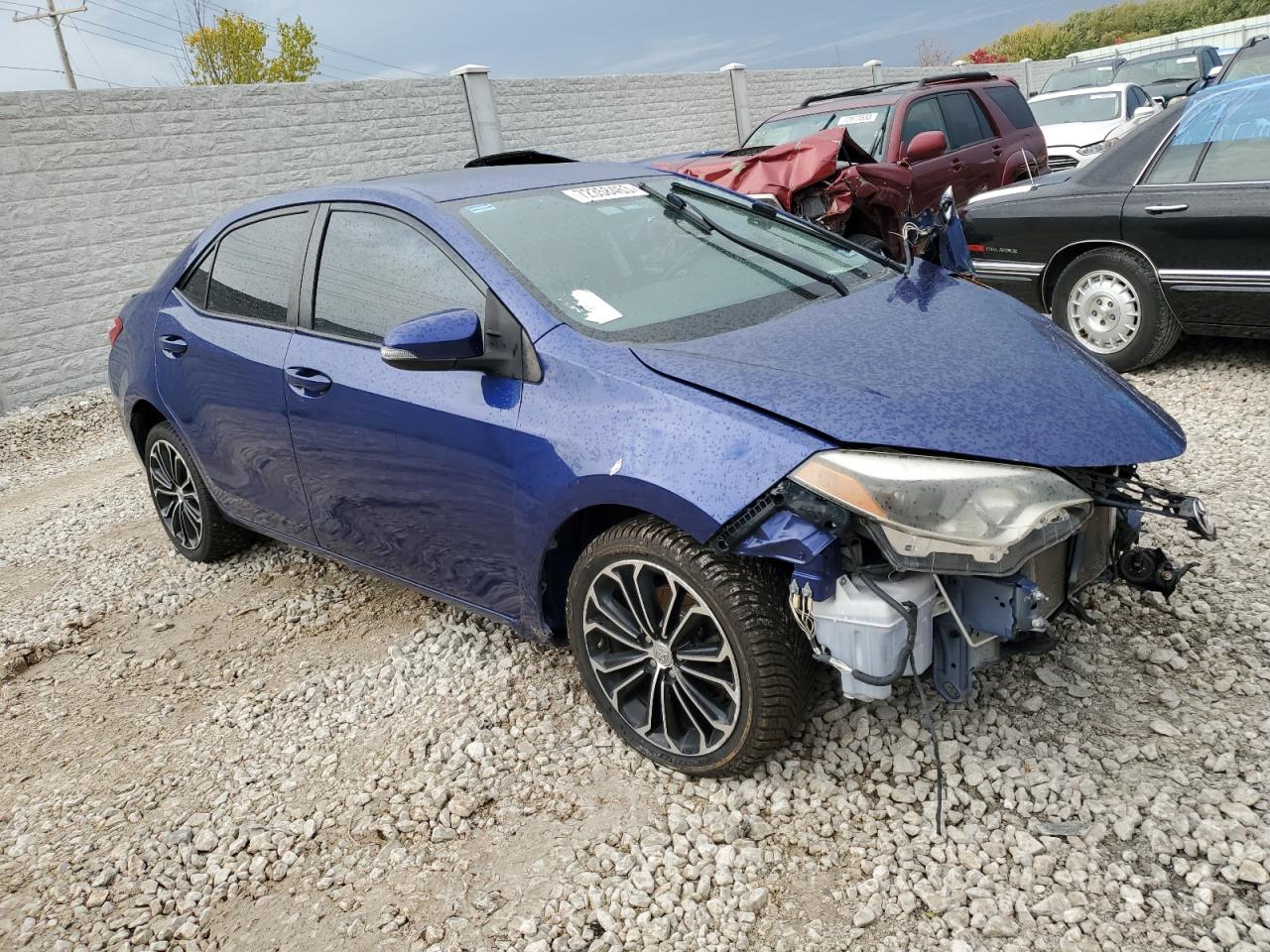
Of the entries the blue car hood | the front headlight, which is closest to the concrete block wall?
the blue car hood

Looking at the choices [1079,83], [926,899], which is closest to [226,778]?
[926,899]

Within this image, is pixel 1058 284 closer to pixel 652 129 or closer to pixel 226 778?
pixel 226 778

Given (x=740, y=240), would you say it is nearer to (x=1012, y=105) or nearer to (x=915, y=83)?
(x=915, y=83)

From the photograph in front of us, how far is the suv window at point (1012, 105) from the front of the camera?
952cm

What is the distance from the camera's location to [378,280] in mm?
3221

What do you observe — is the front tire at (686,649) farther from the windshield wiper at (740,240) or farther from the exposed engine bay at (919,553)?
the windshield wiper at (740,240)

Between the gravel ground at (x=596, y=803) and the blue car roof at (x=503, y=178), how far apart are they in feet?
5.15

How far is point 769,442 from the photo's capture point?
2277 mm

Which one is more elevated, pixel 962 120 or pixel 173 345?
pixel 962 120

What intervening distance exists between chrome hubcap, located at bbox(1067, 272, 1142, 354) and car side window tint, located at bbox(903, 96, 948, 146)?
315cm

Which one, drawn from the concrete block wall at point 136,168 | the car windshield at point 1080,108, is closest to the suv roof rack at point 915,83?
the car windshield at point 1080,108

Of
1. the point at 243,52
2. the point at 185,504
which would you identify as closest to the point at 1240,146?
the point at 185,504

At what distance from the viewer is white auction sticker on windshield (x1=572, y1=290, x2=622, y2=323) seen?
2.77 meters

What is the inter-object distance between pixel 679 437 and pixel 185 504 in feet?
10.4
